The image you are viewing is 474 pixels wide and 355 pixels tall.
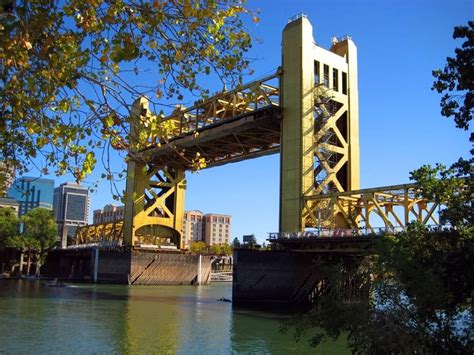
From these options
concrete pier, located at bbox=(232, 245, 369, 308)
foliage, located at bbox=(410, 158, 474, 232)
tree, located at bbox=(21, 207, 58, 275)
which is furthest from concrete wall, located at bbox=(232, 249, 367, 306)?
tree, located at bbox=(21, 207, 58, 275)

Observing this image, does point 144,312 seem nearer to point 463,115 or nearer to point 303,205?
point 303,205

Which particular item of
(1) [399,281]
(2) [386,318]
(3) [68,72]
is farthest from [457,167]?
(3) [68,72]

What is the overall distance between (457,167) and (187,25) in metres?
9.71

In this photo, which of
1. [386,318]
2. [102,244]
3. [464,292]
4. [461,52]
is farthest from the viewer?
[102,244]

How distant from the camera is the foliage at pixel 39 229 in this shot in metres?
89.0

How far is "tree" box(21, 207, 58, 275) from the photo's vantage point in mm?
89000

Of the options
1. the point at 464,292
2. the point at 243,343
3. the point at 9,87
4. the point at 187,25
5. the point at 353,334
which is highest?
the point at 187,25

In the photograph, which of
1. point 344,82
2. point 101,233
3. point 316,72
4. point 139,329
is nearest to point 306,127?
point 316,72

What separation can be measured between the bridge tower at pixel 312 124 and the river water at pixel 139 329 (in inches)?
458

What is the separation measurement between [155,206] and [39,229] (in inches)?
1091

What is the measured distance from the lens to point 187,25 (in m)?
8.03

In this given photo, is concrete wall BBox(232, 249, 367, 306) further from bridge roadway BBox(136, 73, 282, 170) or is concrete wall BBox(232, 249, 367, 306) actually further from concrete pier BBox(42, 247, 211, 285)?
concrete pier BBox(42, 247, 211, 285)

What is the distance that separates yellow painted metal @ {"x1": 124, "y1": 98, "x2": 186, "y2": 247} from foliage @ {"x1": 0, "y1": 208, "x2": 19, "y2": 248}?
79.5 ft

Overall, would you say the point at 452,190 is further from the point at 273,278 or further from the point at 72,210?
the point at 72,210
